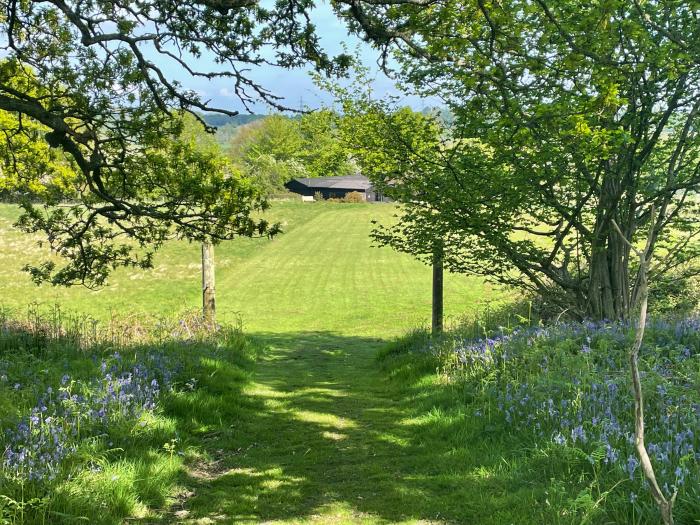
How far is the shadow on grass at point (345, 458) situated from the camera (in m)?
5.07

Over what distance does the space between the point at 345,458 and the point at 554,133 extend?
5.68 metres

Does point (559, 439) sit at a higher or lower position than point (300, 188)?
lower

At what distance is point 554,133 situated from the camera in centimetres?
876

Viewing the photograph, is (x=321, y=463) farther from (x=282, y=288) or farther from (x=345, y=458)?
(x=282, y=288)

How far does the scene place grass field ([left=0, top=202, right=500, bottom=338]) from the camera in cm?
2258

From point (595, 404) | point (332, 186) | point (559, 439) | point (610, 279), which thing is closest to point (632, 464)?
point (559, 439)

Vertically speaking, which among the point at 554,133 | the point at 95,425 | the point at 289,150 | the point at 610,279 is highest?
the point at 289,150

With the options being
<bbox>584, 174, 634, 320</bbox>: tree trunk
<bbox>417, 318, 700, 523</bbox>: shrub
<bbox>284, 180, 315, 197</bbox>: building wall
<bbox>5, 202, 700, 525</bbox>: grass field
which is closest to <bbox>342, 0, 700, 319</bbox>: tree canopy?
<bbox>584, 174, 634, 320</bbox>: tree trunk

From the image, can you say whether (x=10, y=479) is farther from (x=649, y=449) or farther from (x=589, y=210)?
(x=589, y=210)

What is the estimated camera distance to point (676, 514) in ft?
12.8

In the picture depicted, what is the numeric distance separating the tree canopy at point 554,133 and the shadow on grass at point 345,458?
344 cm

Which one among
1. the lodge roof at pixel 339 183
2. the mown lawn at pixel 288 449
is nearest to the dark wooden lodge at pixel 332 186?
the lodge roof at pixel 339 183

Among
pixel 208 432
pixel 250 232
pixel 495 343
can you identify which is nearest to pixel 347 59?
pixel 250 232

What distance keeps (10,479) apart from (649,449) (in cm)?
516
